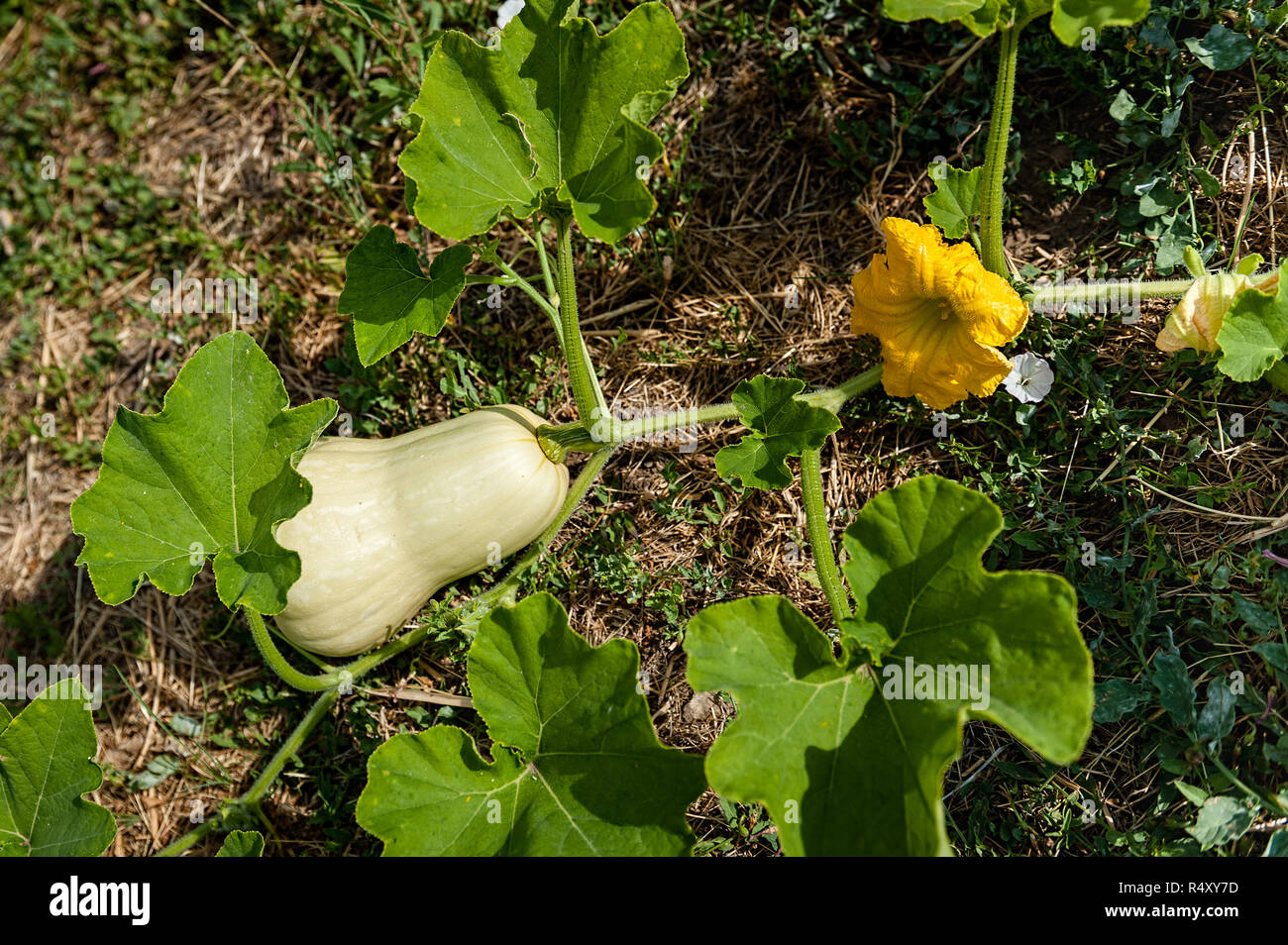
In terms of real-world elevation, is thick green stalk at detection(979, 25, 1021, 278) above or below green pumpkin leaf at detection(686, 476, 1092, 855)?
above

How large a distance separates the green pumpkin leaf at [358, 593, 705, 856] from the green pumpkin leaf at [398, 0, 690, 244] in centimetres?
89

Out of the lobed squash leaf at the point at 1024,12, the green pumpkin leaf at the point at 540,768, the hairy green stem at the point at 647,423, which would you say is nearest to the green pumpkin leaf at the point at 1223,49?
the lobed squash leaf at the point at 1024,12

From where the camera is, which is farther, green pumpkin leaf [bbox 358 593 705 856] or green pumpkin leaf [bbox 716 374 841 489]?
green pumpkin leaf [bbox 716 374 841 489]

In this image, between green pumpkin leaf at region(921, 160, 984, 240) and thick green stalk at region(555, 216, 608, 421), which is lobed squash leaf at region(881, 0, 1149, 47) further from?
thick green stalk at region(555, 216, 608, 421)

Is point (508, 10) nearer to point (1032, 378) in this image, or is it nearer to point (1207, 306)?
point (1032, 378)

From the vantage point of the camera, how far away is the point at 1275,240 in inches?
95.9

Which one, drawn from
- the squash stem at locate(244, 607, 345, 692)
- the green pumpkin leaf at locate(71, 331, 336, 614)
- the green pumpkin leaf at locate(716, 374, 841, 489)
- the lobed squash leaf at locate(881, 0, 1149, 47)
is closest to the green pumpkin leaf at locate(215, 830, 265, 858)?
the squash stem at locate(244, 607, 345, 692)

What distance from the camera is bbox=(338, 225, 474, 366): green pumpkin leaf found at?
2.26m

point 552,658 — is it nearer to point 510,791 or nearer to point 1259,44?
point 510,791

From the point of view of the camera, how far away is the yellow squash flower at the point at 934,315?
2.15 meters

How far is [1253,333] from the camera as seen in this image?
2.11 meters

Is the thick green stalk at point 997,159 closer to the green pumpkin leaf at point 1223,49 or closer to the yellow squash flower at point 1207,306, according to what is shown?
the yellow squash flower at point 1207,306

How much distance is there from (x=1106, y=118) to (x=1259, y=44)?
1.23 ft
